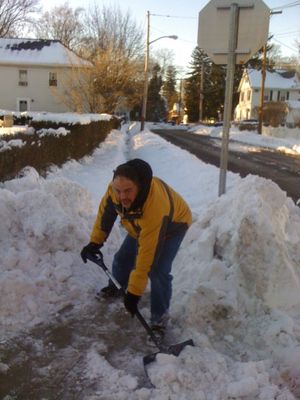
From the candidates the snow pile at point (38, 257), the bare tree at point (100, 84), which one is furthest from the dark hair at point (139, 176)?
the bare tree at point (100, 84)

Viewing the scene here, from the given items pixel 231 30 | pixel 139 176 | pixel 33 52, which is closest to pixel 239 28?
pixel 231 30

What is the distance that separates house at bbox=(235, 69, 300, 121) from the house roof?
37024 mm

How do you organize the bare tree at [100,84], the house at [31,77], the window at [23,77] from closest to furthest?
1. the bare tree at [100,84]
2. the house at [31,77]
3. the window at [23,77]

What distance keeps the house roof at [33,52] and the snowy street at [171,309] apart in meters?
33.9

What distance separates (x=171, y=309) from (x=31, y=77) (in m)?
38.1

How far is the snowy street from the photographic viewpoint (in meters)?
3.09

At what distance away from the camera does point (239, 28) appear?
545 cm

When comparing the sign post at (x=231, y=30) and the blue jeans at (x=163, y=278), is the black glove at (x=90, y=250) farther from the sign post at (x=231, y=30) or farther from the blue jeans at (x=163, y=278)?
the sign post at (x=231, y=30)

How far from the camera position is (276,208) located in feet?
17.3

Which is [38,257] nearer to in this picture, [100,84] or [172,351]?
[172,351]

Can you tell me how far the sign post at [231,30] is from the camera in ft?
17.5

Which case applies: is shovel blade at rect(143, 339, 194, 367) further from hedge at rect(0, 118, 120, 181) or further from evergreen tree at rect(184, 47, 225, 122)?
evergreen tree at rect(184, 47, 225, 122)

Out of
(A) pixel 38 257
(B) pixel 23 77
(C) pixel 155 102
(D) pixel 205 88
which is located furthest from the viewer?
(C) pixel 155 102

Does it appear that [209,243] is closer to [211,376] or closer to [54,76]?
[211,376]
